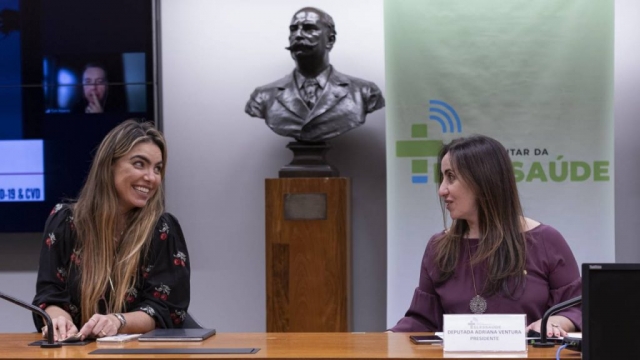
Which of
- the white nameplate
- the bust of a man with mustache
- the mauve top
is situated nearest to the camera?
the white nameplate

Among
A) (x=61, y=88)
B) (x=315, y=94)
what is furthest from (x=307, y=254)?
(x=61, y=88)

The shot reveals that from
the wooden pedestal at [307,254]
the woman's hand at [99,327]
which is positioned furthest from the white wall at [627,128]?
the woman's hand at [99,327]

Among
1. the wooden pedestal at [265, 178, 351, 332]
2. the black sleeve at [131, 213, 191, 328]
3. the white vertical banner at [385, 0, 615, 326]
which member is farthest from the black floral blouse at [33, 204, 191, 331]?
the white vertical banner at [385, 0, 615, 326]

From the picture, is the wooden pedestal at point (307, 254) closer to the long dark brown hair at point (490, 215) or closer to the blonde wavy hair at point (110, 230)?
the blonde wavy hair at point (110, 230)

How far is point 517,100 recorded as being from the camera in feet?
15.1

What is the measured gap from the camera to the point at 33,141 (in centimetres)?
519

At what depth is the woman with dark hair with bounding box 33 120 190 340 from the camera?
293 cm

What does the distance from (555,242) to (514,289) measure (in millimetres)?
220

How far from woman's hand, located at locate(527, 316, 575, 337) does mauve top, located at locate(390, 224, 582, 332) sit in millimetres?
50

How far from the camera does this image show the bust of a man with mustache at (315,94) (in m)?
4.73

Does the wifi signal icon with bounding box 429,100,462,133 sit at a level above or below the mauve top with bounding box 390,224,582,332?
above

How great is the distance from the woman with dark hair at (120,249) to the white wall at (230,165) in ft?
7.22

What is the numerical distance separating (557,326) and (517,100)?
7.03 ft

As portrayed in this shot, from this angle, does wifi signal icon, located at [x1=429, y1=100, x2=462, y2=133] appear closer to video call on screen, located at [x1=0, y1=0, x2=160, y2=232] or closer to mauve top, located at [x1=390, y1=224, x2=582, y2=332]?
video call on screen, located at [x1=0, y1=0, x2=160, y2=232]
